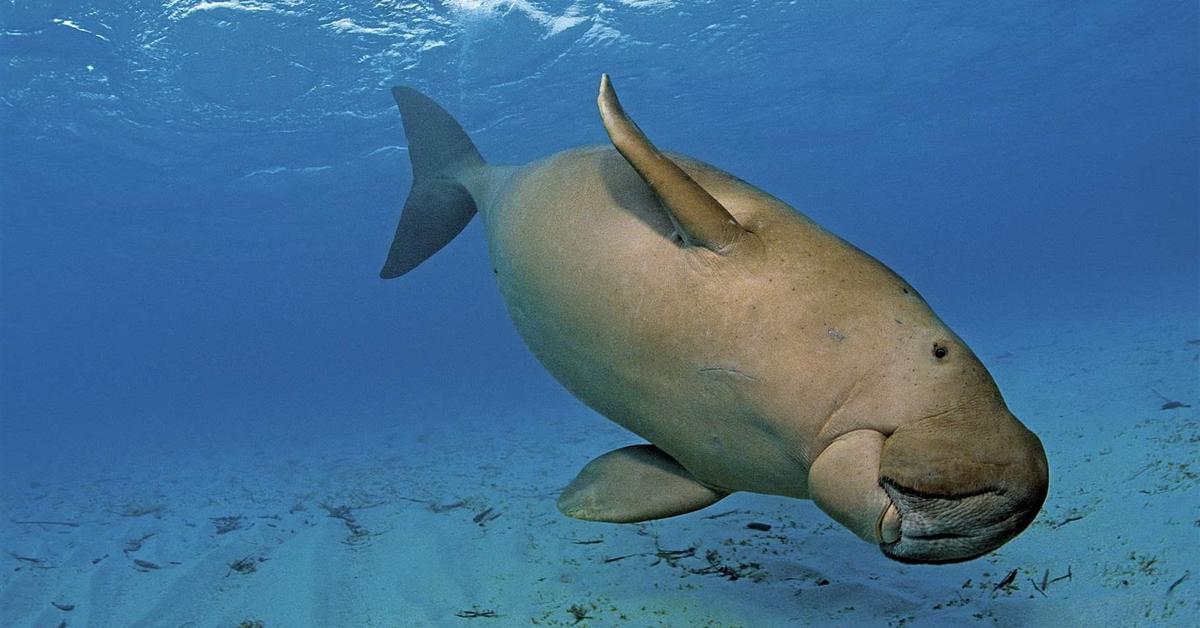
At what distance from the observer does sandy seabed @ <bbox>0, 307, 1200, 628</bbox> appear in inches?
166

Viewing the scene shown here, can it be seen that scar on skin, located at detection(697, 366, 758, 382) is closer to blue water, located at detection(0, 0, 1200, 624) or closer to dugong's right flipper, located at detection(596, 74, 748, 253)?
dugong's right flipper, located at detection(596, 74, 748, 253)

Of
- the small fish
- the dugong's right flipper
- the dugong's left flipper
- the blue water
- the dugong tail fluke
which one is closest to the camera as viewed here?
the dugong's right flipper

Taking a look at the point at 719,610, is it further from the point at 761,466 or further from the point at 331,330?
the point at 331,330

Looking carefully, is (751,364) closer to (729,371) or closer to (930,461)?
(729,371)

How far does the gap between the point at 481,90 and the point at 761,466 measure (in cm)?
2059

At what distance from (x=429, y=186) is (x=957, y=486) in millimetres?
3787

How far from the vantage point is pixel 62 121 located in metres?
19.9

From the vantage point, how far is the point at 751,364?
6.49ft

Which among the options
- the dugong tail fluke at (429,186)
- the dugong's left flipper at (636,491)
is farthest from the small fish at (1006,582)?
the dugong tail fluke at (429,186)

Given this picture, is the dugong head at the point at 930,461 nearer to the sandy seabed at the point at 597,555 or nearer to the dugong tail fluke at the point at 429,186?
the sandy seabed at the point at 597,555

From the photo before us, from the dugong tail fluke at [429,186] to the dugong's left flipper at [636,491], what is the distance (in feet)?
7.36

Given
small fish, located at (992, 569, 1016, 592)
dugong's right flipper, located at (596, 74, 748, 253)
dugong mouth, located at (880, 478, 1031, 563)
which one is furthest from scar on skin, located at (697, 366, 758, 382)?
small fish, located at (992, 569, 1016, 592)

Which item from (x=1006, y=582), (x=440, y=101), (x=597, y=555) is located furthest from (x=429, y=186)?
(x=440, y=101)

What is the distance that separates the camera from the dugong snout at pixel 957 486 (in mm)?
1628
